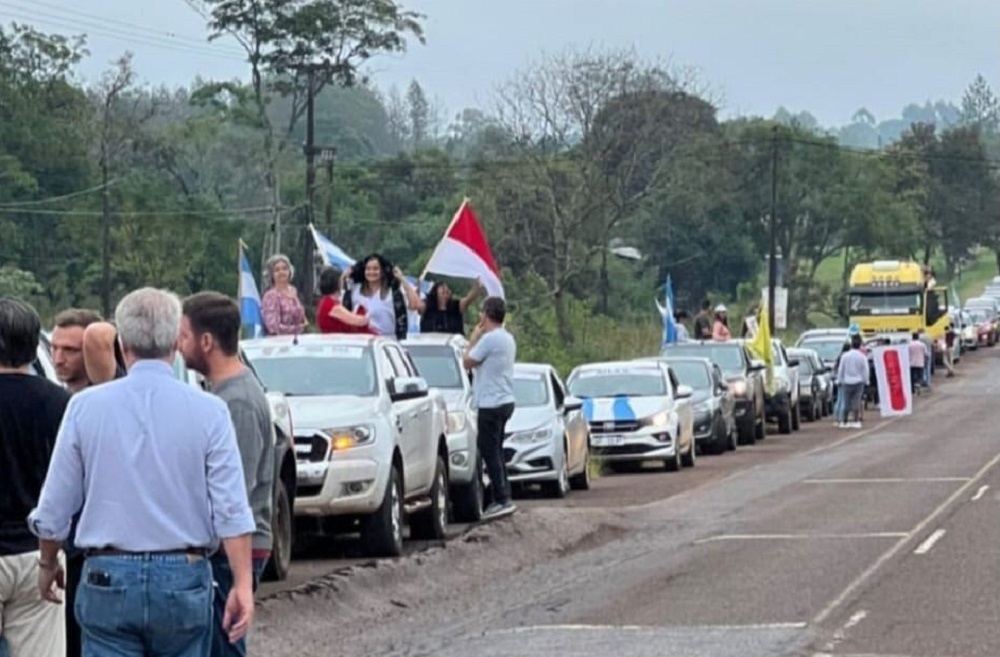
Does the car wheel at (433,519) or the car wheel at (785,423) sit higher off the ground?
the car wheel at (433,519)

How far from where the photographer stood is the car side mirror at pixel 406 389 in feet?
54.4

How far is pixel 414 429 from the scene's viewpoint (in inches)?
691

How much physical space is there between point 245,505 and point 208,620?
0.38 m

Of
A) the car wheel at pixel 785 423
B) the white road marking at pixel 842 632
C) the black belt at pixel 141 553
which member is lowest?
the car wheel at pixel 785 423

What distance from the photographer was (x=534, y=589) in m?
15.6

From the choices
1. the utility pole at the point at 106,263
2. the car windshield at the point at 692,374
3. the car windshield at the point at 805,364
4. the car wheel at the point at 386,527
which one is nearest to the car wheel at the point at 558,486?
the car wheel at the point at 386,527

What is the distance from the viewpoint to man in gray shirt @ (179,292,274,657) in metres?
7.84

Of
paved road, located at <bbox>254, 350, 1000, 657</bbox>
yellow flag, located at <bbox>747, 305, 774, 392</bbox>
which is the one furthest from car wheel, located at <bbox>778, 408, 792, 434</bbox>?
paved road, located at <bbox>254, 350, 1000, 657</bbox>

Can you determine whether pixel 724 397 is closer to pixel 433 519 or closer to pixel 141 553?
pixel 433 519

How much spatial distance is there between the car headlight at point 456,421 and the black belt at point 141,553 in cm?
1283

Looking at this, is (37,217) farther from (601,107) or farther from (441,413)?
(441,413)

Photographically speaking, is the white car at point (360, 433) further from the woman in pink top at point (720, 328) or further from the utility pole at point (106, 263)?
the utility pole at point (106, 263)

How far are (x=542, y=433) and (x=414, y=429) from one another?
640 cm

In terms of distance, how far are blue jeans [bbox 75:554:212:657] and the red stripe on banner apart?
132ft
